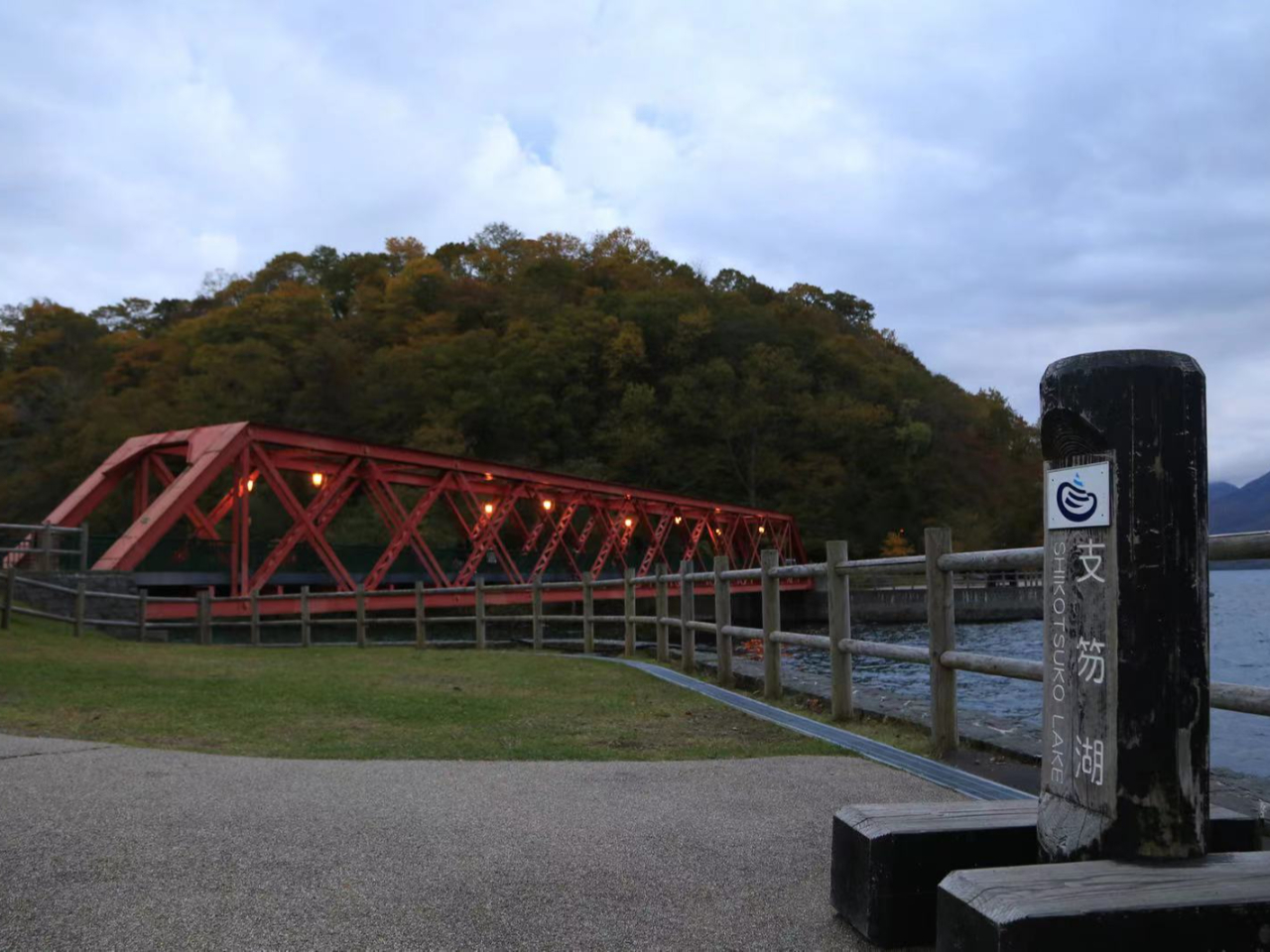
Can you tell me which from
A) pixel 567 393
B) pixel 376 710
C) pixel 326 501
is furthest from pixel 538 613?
pixel 567 393

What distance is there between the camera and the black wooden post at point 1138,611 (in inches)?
95.4

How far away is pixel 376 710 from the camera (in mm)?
8289

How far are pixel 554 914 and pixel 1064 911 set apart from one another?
1.57 m

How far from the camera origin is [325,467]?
25.7 m

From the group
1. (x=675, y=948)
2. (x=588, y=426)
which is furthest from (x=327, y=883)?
(x=588, y=426)

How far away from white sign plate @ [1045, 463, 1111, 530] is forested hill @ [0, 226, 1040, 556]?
5139cm

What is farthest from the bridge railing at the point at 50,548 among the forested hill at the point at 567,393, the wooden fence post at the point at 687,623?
the forested hill at the point at 567,393

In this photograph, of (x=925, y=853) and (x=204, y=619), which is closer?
(x=925, y=853)

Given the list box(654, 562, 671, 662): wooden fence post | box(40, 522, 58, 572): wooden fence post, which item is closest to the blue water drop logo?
box(654, 562, 671, 662): wooden fence post

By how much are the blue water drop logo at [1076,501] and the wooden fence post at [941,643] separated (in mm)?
3516

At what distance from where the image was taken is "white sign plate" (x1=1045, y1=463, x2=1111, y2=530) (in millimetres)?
2498

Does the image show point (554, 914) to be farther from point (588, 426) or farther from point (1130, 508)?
→ point (588, 426)

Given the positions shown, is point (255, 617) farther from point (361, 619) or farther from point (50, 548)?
point (50, 548)

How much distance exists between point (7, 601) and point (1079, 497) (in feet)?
54.4
